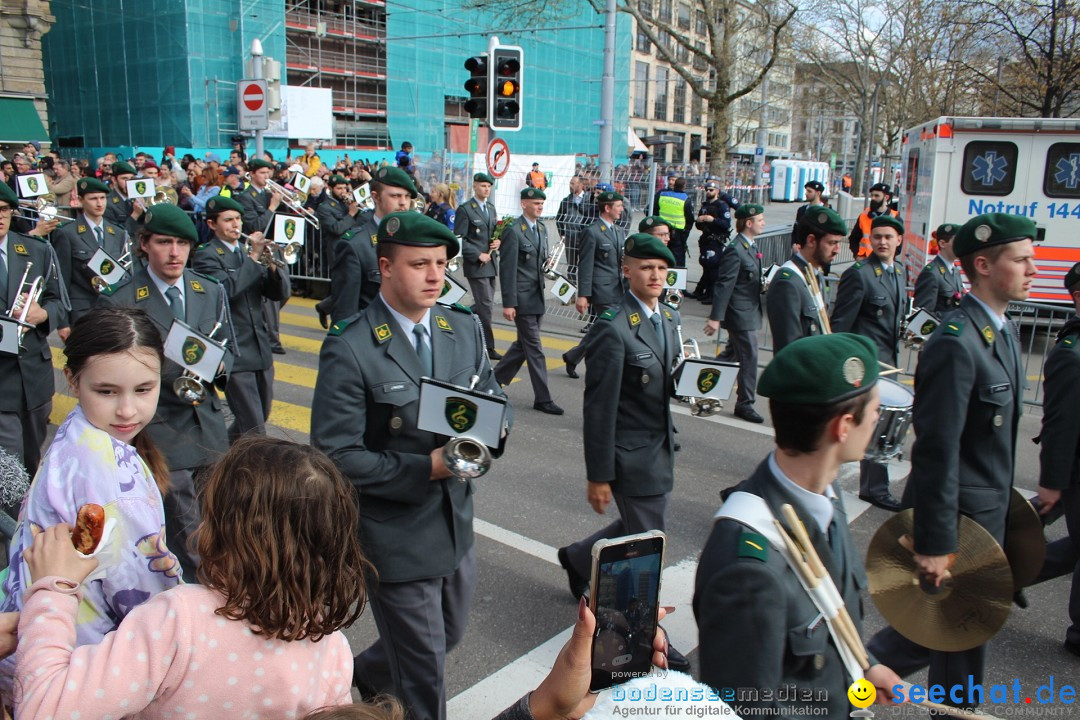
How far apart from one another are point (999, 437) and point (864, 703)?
1783 mm

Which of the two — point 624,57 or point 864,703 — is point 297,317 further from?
point 624,57

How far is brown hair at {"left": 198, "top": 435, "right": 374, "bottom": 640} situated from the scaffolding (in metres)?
43.8

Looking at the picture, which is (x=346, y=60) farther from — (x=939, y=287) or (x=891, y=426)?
(x=891, y=426)

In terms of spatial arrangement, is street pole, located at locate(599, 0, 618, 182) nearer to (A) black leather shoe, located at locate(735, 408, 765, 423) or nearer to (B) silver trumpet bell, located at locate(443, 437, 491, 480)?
(A) black leather shoe, located at locate(735, 408, 765, 423)

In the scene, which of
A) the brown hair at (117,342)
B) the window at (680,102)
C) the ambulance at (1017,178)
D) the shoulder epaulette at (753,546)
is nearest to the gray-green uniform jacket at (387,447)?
the brown hair at (117,342)

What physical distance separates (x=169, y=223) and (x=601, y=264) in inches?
236

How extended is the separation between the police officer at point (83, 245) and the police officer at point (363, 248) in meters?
2.82

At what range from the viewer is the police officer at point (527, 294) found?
905cm

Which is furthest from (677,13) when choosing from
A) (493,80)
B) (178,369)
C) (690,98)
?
(178,369)

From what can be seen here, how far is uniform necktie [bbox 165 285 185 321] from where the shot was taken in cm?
488

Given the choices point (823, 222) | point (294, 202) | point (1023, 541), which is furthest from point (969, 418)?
point (294, 202)

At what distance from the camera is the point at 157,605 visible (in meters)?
1.80

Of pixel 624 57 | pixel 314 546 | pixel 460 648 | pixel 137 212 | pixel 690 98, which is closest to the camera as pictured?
pixel 314 546

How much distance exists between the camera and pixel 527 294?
9633 mm
